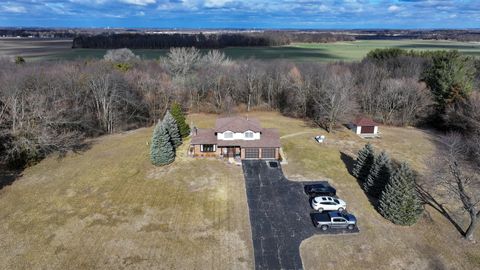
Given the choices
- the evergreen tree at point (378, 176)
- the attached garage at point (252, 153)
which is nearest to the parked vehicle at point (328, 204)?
the evergreen tree at point (378, 176)

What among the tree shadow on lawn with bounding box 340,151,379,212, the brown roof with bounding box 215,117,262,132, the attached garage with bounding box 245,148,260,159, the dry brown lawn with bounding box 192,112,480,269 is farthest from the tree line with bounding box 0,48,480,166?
the attached garage with bounding box 245,148,260,159

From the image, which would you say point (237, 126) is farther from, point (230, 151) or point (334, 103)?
point (334, 103)

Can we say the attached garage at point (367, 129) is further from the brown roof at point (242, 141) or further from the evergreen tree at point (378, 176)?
the evergreen tree at point (378, 176)

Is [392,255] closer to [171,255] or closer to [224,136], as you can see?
[171,255]

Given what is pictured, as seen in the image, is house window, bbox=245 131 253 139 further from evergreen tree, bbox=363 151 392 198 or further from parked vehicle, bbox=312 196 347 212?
evergreen tree, bbox=363 151 392 198

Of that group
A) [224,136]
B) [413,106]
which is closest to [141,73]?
[224,136]
